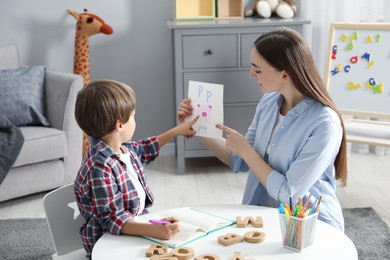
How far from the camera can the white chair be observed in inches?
80.5

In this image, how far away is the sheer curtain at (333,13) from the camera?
4.27 meters

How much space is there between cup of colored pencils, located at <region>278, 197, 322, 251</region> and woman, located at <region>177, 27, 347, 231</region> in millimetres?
302

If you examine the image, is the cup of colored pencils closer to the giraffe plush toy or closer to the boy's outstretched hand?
the boy's outstretched hand

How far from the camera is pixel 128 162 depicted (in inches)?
78.6

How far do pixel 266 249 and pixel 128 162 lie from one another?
1.71 feet

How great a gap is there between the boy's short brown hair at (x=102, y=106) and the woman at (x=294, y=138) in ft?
1.18

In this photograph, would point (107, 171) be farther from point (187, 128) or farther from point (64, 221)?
point (187, 128)

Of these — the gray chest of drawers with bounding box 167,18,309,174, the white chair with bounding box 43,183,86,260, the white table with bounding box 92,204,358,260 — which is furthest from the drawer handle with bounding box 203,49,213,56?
the white table with bounding box 92,204,358,260

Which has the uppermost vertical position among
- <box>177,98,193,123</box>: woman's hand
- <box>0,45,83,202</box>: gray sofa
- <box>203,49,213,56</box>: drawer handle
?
<box>203,49,213,56</box>: drawer handle

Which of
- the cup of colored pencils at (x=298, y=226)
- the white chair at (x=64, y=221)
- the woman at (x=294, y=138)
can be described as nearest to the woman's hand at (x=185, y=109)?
the woman at (x=294, y=138)

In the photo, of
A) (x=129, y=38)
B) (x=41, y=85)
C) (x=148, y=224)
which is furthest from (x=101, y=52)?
(x=148, y=224)

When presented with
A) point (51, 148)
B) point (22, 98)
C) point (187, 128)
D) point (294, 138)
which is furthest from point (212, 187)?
point (294, 138)

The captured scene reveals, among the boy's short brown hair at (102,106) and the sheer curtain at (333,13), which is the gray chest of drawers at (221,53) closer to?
the sheer curtain at (333,13)

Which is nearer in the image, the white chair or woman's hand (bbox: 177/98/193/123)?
the white chair
